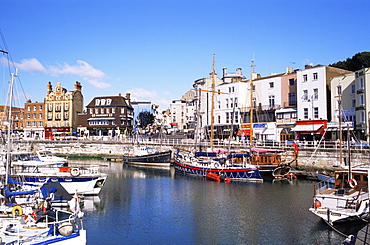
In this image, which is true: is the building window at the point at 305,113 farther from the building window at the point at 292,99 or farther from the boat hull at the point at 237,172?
the boat hull at the point at 237,172

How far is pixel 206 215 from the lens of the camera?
86.3ft

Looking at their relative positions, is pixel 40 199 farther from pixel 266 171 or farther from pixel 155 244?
pixel 266 171

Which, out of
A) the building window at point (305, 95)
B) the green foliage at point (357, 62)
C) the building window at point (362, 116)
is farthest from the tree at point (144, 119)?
the building window at point (362, 116)

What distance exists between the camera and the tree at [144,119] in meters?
110

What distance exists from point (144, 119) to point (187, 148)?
47323 millimetres

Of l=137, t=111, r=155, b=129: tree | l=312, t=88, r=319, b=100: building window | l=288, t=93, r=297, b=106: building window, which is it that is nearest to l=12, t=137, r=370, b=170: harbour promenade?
l=312, t=88, r=319, b=100: building window

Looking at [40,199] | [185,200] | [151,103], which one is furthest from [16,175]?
[151,103]

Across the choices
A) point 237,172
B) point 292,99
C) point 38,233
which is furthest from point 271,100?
point 38,233

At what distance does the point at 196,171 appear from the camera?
4812cm

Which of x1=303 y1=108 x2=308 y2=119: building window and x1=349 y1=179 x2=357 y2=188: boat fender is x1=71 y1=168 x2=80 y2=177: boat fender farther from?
x1=303 y1=108 x2=308 y2=119: building window

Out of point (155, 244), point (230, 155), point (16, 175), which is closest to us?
point (155, 244)

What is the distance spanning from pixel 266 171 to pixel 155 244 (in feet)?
92.6

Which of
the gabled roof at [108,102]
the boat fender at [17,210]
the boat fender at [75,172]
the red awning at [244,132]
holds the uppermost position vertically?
the gabled roof at [108,102]

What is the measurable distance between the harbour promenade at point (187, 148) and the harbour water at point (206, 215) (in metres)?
8.38
